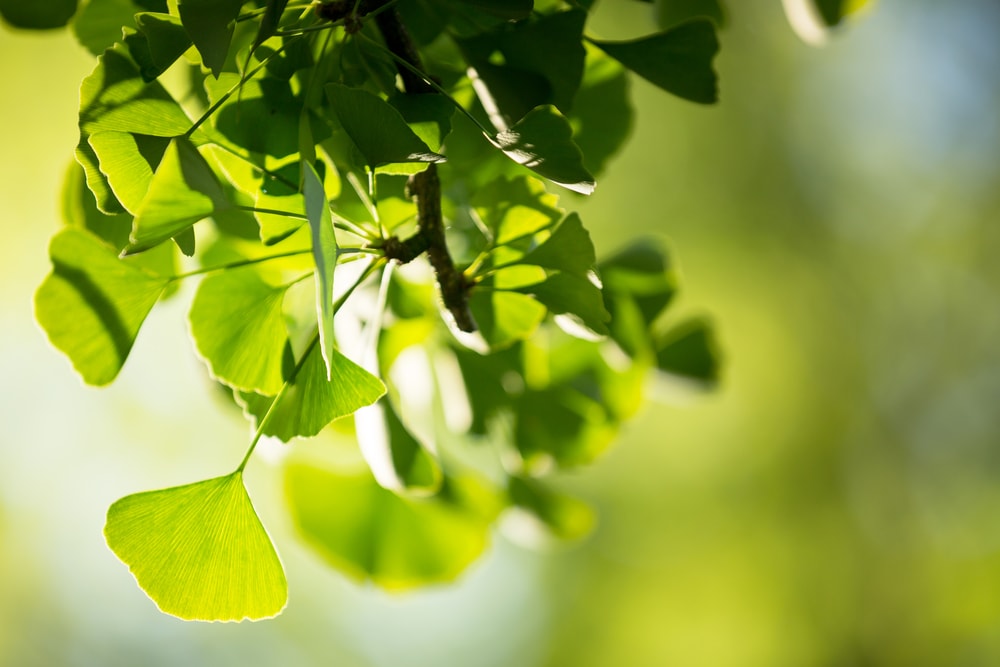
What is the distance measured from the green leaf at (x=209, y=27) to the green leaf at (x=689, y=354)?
444mm

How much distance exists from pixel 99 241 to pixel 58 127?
2.82 m

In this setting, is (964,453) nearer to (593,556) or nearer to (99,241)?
(593,556)

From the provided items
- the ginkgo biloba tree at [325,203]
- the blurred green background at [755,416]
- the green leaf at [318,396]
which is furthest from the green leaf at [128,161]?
the blurred green background at [755,416]

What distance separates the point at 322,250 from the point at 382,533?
448 millimetres

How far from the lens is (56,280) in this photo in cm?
40

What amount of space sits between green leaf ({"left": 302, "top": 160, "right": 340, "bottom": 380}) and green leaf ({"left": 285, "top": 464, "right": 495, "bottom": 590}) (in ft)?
1.30

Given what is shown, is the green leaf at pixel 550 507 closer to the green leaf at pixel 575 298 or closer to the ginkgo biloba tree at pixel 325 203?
the ginkgo biloba tree at pixel 325 203

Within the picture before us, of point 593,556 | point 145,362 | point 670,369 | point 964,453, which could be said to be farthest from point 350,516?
point 964,453

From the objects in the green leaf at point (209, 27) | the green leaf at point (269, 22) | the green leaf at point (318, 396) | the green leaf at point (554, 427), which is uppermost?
the green leaf at point (269, 22)

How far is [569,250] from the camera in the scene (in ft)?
1.20

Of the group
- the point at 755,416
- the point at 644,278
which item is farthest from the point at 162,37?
the point at 755,416

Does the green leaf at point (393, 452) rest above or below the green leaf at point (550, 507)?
above

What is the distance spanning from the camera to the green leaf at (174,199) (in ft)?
0.97

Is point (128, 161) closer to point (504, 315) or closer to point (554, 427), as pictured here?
point (504, 315)
